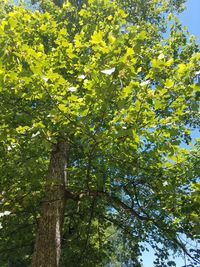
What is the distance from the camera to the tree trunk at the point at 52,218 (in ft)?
22.0

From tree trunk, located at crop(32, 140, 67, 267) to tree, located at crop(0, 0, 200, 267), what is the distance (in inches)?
0.9

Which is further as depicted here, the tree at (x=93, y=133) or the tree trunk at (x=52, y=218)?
the tree trunk at (x=52, y=218)

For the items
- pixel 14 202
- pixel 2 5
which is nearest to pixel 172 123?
pixel 14 202

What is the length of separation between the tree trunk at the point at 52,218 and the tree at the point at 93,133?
0.02 metres

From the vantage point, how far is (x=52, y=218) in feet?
23.9

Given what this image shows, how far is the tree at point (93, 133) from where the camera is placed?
4859 millimetres

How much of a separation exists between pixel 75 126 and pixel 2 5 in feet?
28.8

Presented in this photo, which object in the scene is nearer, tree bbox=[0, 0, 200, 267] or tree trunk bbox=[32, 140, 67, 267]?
tree bbox=[0, 0, 200, 267]

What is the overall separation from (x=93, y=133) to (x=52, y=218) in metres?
2.70

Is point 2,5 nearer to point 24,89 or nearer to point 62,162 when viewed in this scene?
point 62,162

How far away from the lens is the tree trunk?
6.70 m

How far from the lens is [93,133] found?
5.45 metres

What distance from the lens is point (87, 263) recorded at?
968 centimetres

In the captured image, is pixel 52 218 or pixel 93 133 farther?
pixel 52 218
